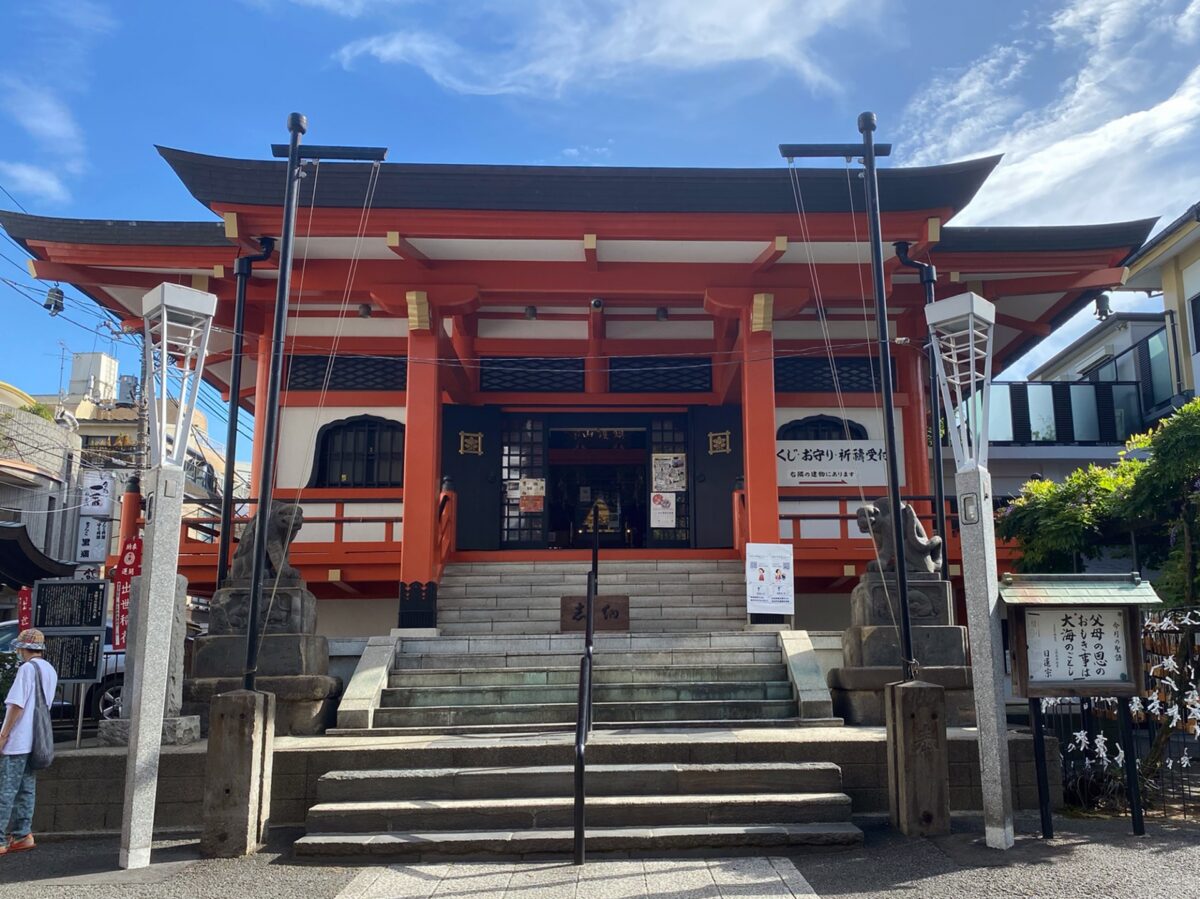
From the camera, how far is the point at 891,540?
29.9 ft

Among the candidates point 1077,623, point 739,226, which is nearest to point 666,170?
point 739,226

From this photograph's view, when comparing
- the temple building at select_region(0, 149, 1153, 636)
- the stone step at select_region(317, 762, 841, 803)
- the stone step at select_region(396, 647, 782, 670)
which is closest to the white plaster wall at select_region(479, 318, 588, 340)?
the temple building at select_region(0, 149, 1153, 636)

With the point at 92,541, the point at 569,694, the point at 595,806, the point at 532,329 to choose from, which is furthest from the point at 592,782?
the point at 92,541

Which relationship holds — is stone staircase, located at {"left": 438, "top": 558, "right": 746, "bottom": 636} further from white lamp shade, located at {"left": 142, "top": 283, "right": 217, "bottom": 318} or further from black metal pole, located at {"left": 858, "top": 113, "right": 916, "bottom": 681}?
white lamp shade, located at {"left": 142, "top": 283, "right": 217, "bottom": 318}

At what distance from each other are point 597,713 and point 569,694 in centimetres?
55

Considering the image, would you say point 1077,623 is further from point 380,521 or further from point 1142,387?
point 1142,387

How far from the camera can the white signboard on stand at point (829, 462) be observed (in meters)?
13.8

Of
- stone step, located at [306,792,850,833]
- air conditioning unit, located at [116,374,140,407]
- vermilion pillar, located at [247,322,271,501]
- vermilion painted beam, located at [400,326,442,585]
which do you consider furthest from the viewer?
air conditioning unit, located at [116,374,140,407]

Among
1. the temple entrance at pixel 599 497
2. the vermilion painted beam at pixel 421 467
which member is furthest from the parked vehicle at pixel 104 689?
the temple entrance at pixel 599 497

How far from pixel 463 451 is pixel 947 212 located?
26.9 ft

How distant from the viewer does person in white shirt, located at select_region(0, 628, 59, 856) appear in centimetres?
657

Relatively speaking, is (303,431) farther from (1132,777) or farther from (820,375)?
(1132,777)

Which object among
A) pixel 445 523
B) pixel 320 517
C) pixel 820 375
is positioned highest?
pixel 820 375

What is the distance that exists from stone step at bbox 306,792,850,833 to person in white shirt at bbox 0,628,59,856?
215cm
